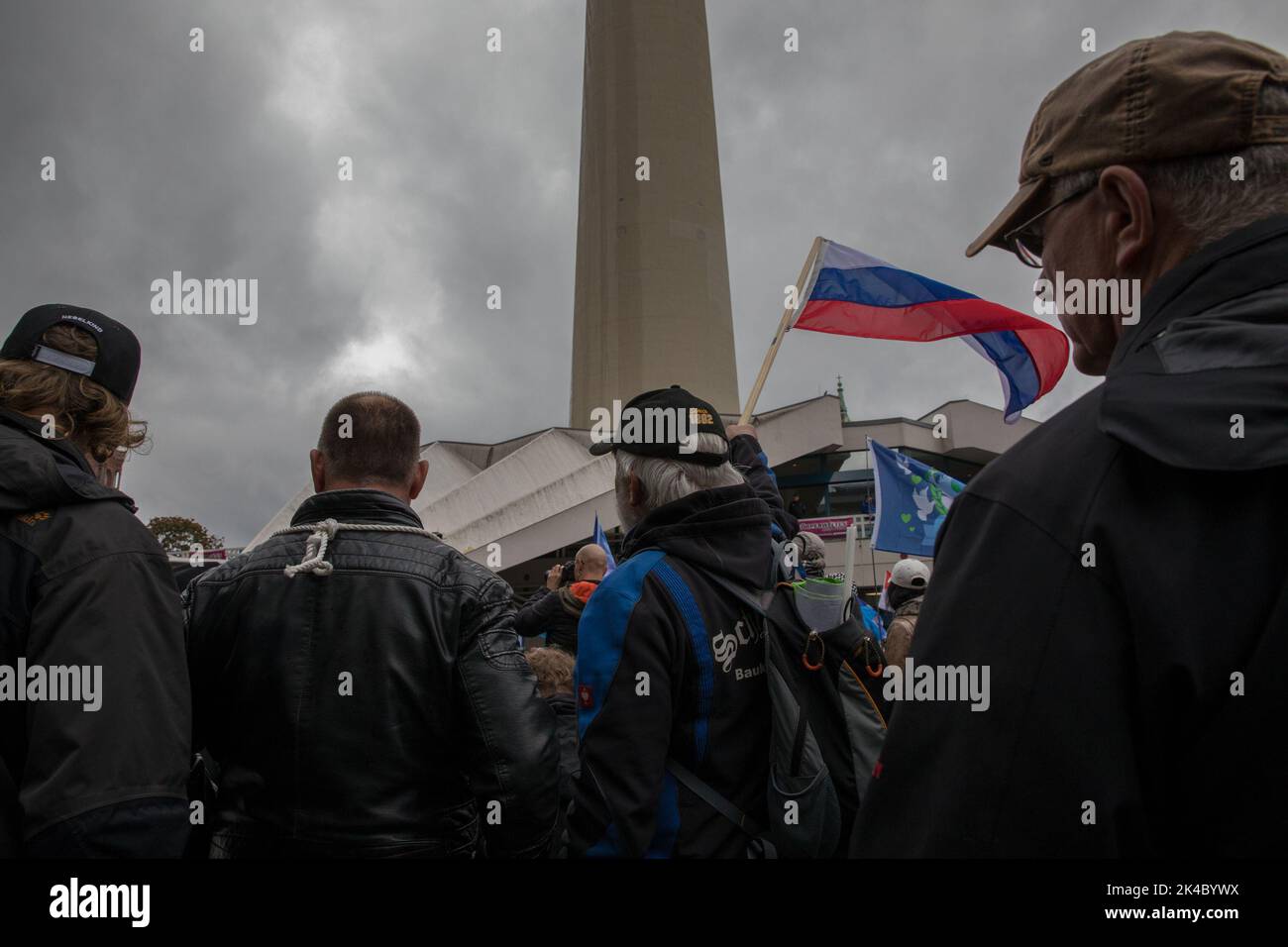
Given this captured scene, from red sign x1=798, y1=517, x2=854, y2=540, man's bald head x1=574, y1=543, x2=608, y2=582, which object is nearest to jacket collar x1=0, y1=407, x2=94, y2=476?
man's bald head x1=574, y1=543, x2=608, y2=582

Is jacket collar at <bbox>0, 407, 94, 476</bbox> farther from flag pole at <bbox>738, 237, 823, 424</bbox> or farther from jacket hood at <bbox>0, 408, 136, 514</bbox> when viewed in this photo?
flag pole at <bbox>738, 237, 823, 424</bbox>

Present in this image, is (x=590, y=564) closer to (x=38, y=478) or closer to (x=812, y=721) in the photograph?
(x=812, y=721)

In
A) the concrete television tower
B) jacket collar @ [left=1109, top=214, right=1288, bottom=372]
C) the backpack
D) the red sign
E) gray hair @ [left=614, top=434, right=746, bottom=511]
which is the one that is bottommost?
the backpack

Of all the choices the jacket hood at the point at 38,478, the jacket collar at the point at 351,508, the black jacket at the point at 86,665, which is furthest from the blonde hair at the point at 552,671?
the jacket hood at the point at 38,478

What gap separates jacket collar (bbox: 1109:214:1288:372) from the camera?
1.01m

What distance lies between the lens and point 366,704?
2.23 metres

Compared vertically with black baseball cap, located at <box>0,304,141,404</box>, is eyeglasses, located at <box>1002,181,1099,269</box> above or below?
below

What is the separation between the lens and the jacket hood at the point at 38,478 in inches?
71.7

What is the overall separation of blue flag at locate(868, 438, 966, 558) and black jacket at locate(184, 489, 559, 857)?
7.19m

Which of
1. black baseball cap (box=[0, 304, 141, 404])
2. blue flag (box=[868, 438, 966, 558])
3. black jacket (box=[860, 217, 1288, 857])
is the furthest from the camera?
blue flag (box=[868, 438, 966, 558])

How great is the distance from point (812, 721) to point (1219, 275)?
1731 millimetres

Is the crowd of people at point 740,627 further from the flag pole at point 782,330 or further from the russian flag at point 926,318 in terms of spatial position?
the russian flag at point 926,318
